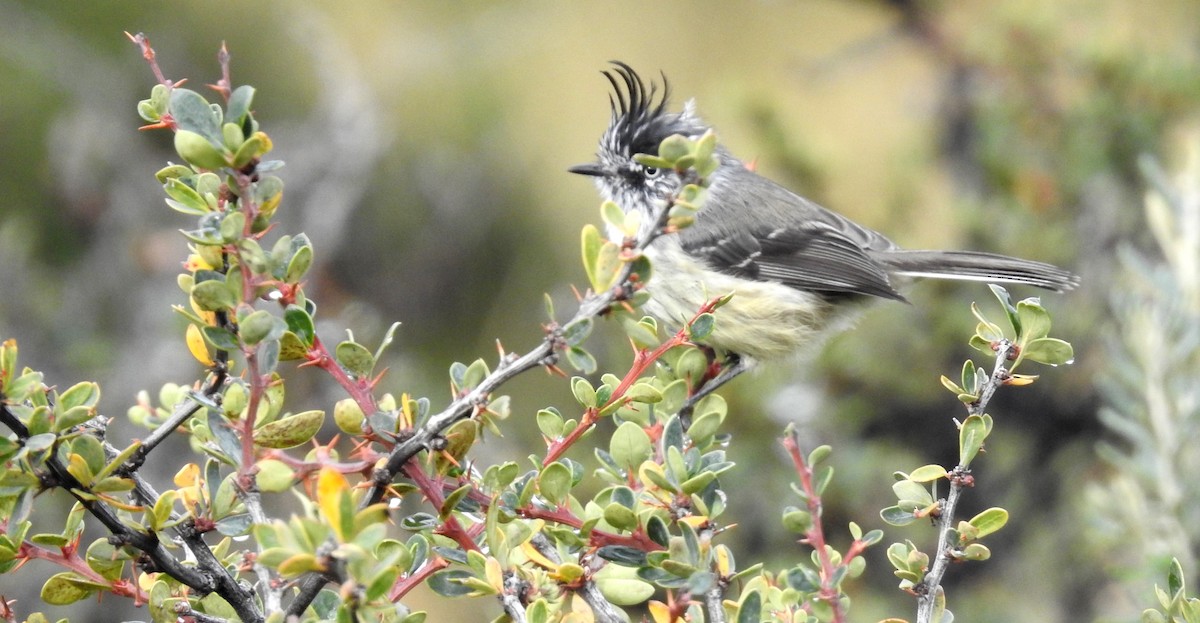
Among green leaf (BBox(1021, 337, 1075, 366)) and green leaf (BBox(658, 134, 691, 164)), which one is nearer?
green leaf (BBox(658, 134, 691, 164))

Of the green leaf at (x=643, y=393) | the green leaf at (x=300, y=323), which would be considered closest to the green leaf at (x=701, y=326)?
the green leaf at (x=643, y=393)

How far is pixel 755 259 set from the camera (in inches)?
170

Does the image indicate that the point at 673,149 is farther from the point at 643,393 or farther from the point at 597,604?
the point at 597,604

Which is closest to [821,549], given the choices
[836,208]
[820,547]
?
[820,547]

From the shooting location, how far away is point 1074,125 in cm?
471

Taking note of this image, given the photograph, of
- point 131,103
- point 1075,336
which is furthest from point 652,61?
point 1075,336

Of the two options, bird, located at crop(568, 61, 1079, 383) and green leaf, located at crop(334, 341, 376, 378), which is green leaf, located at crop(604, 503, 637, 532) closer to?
green leaf, located at crop(334, 341, 376, 378)

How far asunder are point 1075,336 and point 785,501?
1260mm

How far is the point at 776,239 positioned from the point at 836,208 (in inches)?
35.8

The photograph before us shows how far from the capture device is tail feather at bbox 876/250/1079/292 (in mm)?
3670

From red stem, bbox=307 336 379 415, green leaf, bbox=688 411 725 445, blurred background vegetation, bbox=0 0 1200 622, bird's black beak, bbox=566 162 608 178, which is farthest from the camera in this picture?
bird's black beak, bbox=566 162 608 178

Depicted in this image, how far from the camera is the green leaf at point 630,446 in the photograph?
1.65 metres

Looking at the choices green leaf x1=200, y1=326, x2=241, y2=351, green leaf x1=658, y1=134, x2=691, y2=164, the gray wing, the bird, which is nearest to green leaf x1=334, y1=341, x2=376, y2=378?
green leaf x1=200, y1=326, x2=241, y2=351

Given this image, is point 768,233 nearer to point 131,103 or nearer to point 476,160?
point 476,160
